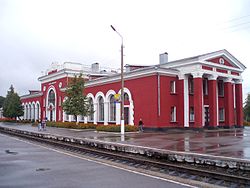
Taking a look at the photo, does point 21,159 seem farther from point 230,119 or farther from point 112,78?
point 230,119

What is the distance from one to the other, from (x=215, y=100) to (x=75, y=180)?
27.2m

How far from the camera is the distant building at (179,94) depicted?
3038cm

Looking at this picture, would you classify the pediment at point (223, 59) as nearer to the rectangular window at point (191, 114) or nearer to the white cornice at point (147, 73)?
the white cornice at point (147, 73)

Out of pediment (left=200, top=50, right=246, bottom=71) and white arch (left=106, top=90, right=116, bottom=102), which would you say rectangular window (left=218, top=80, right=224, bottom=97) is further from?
white arch (left=106, top=90, right=116, bottom=102)

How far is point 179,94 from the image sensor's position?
32.4 m

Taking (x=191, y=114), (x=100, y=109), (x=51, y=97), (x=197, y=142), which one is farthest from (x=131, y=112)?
(x=51, y=97)

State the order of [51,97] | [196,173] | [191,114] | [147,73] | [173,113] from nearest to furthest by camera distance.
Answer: [196,173]
[147,73]
[173,113]
[191,114]
[51,97]

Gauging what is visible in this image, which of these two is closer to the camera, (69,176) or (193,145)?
(69,176)

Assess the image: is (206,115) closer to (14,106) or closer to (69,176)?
(69,176)

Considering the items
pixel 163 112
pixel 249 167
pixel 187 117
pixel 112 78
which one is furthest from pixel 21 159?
pixel 112 78

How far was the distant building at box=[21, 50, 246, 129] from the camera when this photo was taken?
30375 millimetres

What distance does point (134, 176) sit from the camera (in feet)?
30.5

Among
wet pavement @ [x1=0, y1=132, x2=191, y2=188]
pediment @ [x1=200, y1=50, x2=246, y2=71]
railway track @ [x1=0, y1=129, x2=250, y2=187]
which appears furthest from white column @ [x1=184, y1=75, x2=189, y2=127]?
wet pavement @ [x1=0, y1=132, x2=191, y2=188]

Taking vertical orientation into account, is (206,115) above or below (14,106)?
below
